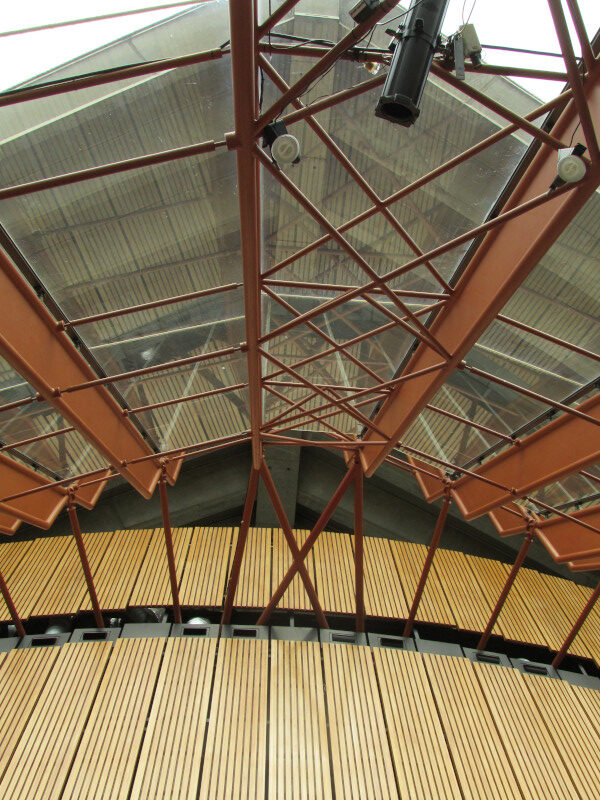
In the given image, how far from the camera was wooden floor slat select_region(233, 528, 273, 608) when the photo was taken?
16562 millimetres

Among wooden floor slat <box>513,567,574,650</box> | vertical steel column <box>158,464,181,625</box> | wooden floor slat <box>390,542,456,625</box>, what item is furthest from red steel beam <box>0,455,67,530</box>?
wooden floor slat <box>513,567,574,650</box>

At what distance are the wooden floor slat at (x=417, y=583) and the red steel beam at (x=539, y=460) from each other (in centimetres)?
444

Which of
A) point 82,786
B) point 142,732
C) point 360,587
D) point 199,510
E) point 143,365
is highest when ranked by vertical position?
point 199,510

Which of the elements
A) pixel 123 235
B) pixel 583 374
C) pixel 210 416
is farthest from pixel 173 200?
pixel 583 374

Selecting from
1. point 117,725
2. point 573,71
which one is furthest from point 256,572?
point 573,71

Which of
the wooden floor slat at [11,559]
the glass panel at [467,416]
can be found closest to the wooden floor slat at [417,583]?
the glass panel at [467,416]

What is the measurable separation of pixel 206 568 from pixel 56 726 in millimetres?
6167

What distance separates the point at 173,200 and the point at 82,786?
11588 millimetres

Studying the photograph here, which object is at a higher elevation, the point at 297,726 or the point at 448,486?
the point at 448,486

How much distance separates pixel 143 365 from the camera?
11.1m

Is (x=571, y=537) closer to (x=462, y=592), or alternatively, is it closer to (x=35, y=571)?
(x=462, y=592)

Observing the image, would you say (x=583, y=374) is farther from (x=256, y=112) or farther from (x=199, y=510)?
(x=199, y=510)

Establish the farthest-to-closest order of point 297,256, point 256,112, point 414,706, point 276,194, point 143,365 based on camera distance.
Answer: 1. point 414,706
2. point 143,365
3. point 276,194
4. point 297,256
5. point 256,112

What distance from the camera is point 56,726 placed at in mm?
12344
